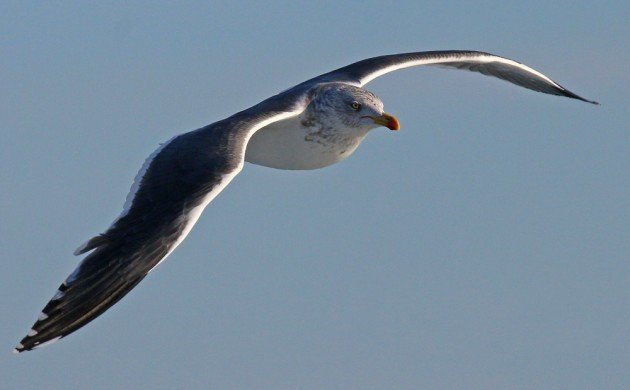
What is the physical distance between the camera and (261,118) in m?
17.3

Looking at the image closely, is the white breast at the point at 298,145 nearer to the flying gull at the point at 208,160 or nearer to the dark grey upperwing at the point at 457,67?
the flying gull at the point at 208,160

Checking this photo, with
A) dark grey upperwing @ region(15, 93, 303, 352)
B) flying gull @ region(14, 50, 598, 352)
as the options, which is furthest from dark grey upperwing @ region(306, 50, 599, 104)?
dark grey upperwing @ region(15, 93, 303, 352)

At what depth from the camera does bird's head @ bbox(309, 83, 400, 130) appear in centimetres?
1884

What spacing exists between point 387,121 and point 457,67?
4.71 m

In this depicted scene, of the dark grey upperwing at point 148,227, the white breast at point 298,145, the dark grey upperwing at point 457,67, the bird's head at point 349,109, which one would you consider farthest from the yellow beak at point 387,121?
the dark grey upperwing at point 148,227

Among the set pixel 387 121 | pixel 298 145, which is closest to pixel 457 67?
pixel 387 121

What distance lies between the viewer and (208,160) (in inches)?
624

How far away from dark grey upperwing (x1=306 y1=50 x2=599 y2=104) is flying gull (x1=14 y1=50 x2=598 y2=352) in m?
0.02

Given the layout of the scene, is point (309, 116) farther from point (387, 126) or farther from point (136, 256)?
point (136, 256)

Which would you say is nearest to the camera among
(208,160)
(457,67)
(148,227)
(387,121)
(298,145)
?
(148,227)

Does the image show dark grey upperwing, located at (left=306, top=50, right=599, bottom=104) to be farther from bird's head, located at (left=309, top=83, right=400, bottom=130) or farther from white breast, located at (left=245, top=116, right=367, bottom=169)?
white breast, located at (left=245, top=116, right=367, bottom=169)

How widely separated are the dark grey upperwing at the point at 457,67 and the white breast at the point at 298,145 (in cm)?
160

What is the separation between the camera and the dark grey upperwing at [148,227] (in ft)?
45.7

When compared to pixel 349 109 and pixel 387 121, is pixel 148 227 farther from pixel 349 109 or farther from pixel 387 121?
pixel 387 121
